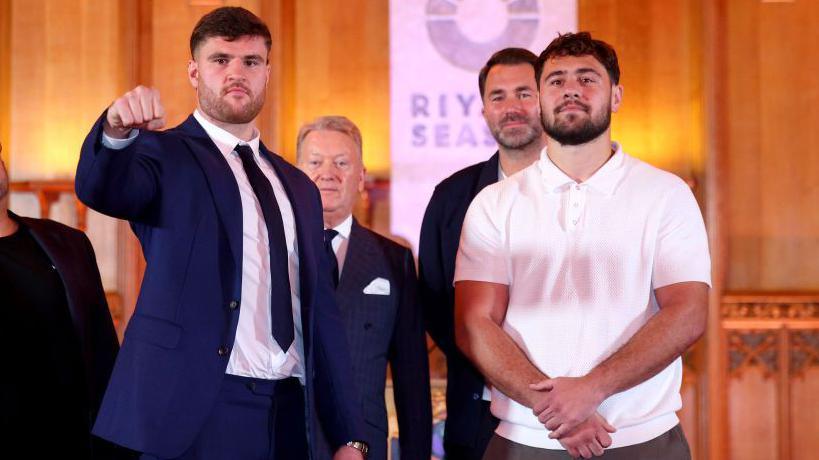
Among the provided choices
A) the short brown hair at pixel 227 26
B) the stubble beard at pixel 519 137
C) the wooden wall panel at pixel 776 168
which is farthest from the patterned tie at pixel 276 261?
the wooden wall panel at pixel 776 168

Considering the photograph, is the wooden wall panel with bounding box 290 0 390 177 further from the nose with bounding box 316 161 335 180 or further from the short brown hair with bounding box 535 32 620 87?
the short brown hair with bounding box 535 32 620 87

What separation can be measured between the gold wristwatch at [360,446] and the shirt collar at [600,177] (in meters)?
0.77

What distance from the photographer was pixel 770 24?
16.1 feet

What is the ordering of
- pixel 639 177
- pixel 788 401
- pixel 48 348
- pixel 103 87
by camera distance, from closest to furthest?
pixel 639 177 → pixel 48 348 → pixel 788 401 → pixel 103 87

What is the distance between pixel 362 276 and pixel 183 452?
3.38 feet

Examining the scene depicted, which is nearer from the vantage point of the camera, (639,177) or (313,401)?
(313,401)

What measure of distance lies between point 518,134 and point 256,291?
1.18 metres

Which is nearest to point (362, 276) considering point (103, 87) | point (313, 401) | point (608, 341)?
point (313, 401)

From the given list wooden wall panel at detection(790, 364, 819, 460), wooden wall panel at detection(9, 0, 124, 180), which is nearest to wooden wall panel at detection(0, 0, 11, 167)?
wooden wall panel at detection(9, 0, 124, 180)

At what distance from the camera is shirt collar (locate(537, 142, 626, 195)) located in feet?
7.41

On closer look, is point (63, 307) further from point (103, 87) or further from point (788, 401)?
point (788, 401)

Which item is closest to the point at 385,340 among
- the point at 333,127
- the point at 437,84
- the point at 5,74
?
the point at 333,127

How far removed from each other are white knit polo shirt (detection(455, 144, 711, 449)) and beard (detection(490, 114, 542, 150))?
0.62 m

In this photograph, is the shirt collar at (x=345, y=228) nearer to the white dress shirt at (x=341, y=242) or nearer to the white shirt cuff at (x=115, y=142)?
the white dress shirt at (x=341, y=242)
